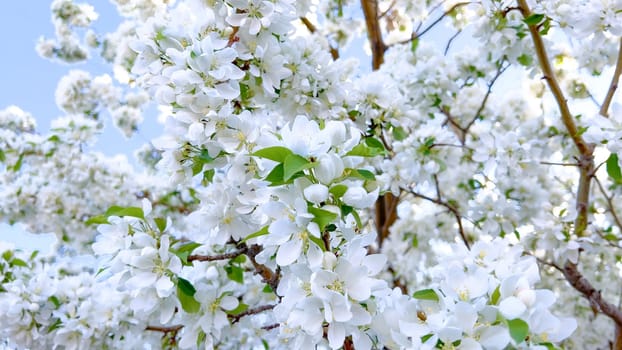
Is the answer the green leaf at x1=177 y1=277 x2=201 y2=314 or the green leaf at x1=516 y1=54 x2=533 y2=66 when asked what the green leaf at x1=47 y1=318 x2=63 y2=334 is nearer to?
the green leaf at x1=177 y1=277 x2=201 y2=314

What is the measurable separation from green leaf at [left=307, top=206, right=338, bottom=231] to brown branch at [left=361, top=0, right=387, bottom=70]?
285cm

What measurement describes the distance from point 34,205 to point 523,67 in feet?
7.75

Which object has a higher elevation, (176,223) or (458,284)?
(458,284)


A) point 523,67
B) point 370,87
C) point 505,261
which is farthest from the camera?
point 523,67

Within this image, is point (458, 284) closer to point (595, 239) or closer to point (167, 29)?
point (167, 29)

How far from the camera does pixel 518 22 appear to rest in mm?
1727

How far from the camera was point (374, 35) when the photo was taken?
349 cm

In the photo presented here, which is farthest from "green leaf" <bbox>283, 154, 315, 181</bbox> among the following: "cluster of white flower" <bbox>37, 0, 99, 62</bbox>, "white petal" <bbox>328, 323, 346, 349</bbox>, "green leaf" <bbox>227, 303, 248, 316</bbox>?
"cluster of white flower" <bbox>37, 0, 99, 62</bbox>

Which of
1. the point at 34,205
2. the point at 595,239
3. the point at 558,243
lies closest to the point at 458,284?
the point at 558,243

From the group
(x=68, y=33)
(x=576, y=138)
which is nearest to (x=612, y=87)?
(x=576, y=138)

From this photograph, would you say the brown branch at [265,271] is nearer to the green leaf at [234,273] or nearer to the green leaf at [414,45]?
the green leaf at [234,273]

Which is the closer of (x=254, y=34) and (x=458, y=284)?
(x=458, y=284)

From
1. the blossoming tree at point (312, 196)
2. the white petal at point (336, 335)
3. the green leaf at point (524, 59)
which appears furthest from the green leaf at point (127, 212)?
the green leaf at point (524, 59)

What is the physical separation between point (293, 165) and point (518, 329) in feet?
1.15
